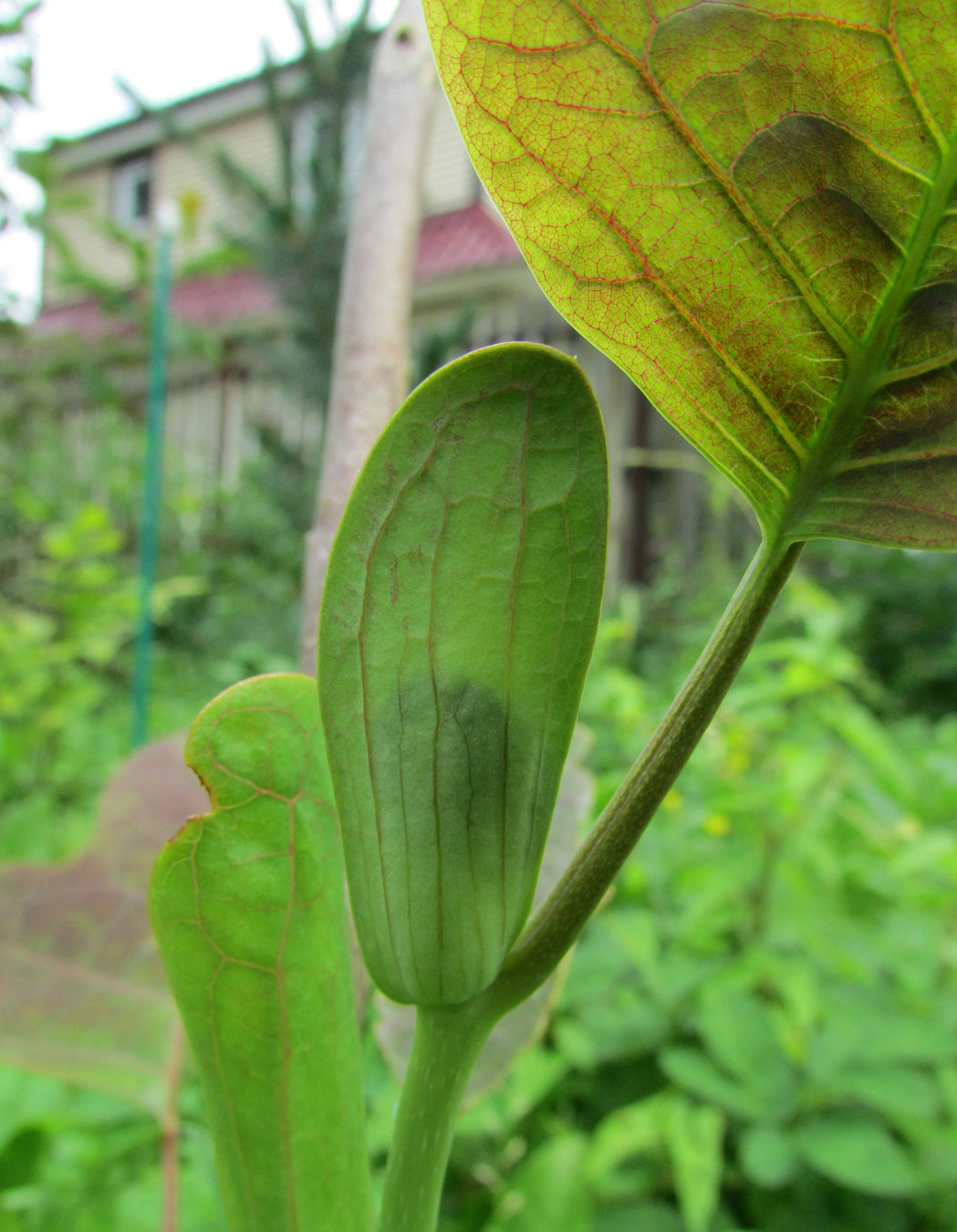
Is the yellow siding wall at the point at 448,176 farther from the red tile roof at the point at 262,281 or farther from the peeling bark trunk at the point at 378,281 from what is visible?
the peeling bark trunk at the point at 378,281

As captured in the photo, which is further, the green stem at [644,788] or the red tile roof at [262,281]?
the red tile roof at [262,281]

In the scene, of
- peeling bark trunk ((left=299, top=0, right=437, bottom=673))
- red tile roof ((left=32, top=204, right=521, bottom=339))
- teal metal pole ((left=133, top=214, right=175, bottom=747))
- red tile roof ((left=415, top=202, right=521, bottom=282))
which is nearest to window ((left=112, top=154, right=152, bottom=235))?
red tile roof ((left=32, top=204, right=521, bottom=339))

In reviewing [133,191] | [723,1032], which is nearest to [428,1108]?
[723,1032]

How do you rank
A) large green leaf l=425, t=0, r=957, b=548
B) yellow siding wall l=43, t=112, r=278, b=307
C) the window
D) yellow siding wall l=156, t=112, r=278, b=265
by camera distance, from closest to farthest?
1. large green leaf l=425, t=0, r=957, b=548
2. yellow siding wall l=156, t=112, r=278, b=265
3. yellow siding wall l=43, t=112, r=278, b=307
4. the window

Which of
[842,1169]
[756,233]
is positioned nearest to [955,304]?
[756,233]

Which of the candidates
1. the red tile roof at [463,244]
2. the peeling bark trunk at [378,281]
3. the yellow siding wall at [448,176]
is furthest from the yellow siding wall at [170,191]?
the peeling bark trunk at [378,281]

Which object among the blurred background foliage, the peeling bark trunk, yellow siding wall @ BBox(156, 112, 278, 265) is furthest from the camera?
yellow siding wall @ BBox(156, 112, 278, 265)

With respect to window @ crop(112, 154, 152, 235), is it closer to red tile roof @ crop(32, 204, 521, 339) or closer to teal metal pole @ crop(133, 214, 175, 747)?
red tile roof @ crop(32, 204, 521, 339)
